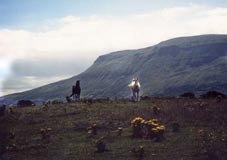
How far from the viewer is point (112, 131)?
29.2 m

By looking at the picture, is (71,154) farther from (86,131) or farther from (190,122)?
(190,122)

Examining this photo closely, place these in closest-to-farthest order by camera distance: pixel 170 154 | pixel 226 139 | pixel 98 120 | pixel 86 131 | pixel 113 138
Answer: pixel 170 154 < pixel 226 139 < pixel 113 138 < pixel 86 131 < pixel 98 120

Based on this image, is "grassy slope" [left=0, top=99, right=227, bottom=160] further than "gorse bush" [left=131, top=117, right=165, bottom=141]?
No

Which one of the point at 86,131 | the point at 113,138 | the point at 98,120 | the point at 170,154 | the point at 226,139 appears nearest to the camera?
the point at 170,154

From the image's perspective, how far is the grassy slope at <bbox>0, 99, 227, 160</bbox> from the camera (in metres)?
23.6

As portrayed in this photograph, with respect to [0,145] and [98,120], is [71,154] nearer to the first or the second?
[0,145]

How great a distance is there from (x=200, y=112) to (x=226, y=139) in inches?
323

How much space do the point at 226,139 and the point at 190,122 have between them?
5.67m

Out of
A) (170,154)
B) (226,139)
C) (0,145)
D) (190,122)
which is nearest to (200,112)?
(190,122)

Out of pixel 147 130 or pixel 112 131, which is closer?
pixel 147 130

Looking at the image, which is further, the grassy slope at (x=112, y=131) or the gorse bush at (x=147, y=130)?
the gorse bush at (x=147, y=130)

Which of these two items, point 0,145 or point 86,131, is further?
point 86,131

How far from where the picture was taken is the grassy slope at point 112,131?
2361cm

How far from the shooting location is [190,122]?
30766mm
